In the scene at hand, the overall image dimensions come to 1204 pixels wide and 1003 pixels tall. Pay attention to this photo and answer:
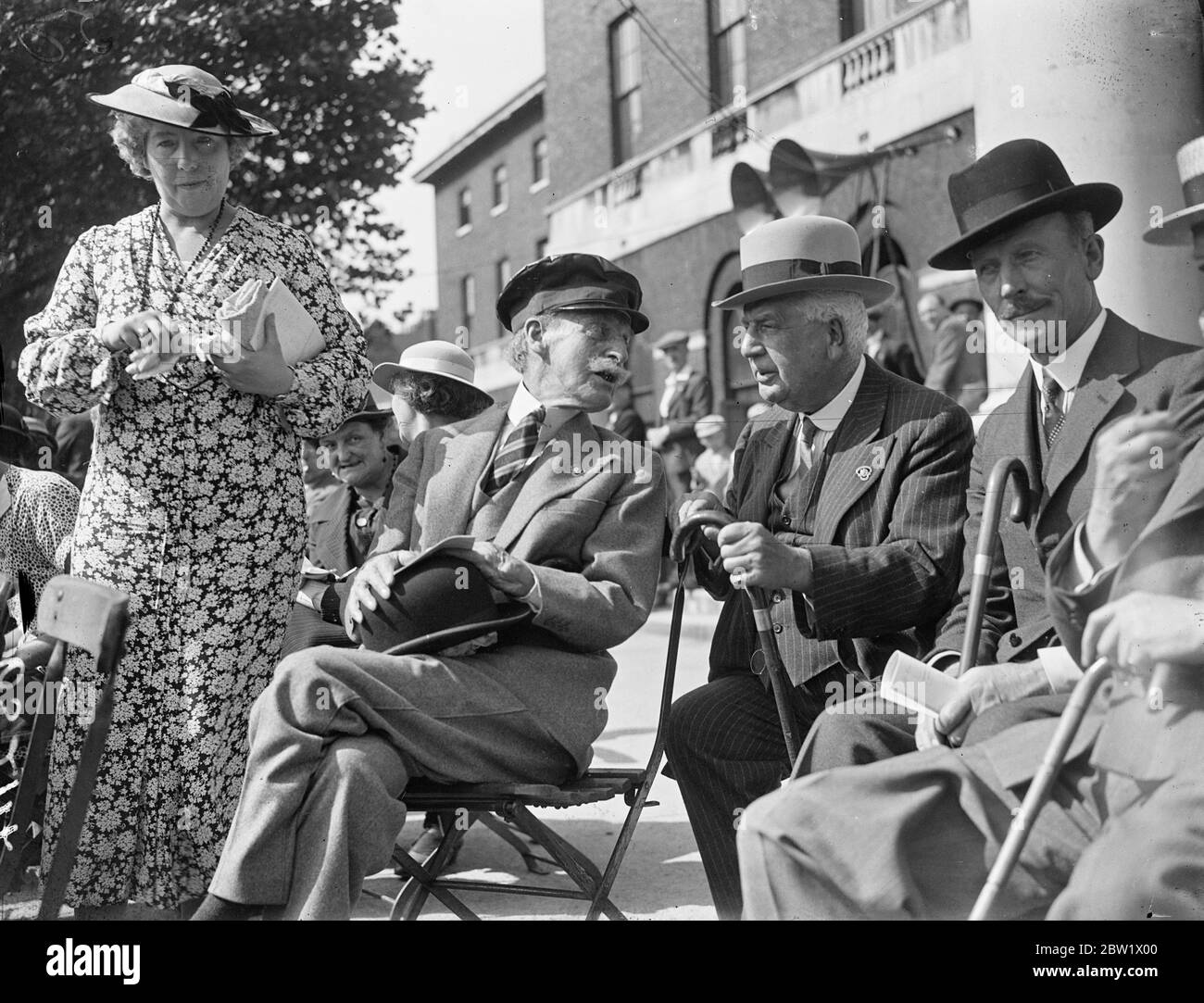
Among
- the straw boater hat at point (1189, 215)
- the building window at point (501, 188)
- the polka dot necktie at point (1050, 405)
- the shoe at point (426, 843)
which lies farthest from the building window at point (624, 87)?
the shoe at point (426, 843)

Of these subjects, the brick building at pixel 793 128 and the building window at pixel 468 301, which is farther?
the building window at pixel 468 301

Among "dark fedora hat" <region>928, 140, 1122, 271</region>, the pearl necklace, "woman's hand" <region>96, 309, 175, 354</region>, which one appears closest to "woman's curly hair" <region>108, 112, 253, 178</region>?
the pearl necklace

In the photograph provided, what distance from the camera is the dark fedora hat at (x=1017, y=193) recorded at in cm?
282

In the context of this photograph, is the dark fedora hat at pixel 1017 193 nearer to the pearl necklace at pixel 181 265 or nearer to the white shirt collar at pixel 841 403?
the white shirt collar at pixel 841 403

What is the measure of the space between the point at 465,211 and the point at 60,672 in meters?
2.25

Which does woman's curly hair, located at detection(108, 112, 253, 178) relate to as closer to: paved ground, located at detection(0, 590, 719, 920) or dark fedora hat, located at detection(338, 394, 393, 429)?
dark fedora hat, located at detection(338, 394, 393, 429)

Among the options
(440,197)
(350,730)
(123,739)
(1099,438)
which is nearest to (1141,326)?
(1099,438)

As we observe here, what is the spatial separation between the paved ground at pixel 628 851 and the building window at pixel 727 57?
2.57m

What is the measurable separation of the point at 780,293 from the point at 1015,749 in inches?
53.7

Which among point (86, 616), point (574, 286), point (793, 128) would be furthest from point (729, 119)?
point (86, 616)

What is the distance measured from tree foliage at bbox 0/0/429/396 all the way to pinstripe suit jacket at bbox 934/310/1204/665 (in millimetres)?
1717

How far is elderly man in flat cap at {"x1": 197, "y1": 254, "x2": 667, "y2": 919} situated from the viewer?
282cm

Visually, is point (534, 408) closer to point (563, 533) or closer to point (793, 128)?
point (563, 533)
